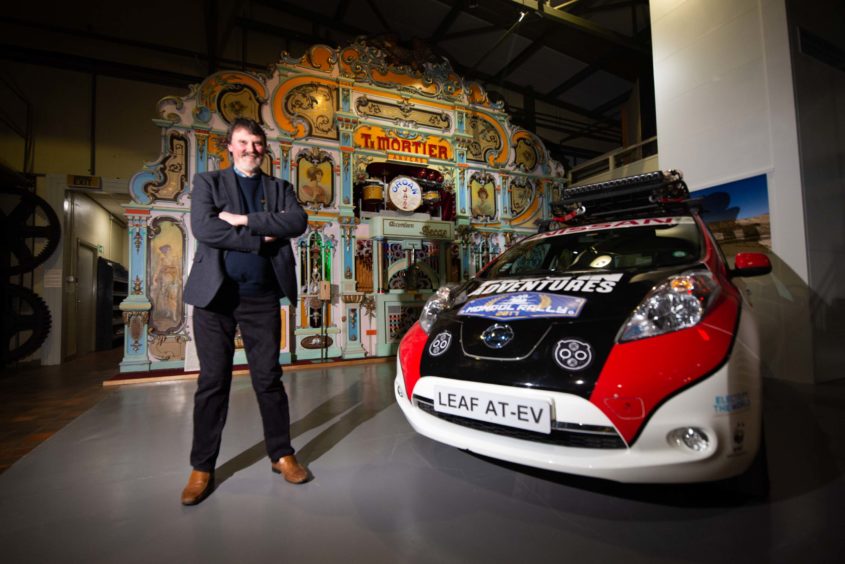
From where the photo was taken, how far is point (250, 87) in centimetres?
557

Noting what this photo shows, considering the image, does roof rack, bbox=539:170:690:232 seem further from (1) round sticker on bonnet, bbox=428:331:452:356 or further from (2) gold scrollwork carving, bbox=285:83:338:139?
(2) gold scrollwork carving, bbox=285:83:338:139

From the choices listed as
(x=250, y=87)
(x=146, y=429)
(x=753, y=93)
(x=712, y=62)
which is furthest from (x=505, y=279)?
(x=250, y=87)

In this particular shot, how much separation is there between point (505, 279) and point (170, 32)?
8997mm

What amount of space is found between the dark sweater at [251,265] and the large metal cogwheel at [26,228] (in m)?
6.50

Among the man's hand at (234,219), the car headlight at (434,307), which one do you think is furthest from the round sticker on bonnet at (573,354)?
the man's hand at (234,219)

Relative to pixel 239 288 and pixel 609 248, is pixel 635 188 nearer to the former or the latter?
pixel 609 248

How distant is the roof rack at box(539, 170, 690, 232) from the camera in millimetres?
2820

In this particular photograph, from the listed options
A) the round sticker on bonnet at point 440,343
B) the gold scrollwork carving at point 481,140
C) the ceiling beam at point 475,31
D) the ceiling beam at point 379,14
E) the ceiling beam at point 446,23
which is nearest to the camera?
the round sticker on bonnet at point 440,343

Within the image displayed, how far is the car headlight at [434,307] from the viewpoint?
6.68 feet

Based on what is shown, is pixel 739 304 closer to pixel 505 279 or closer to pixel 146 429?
pixel 505 279

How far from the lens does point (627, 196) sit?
310 cm

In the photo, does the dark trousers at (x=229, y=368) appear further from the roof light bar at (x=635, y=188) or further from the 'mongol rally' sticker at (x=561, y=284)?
the roof light bar at (x=635, y=188)

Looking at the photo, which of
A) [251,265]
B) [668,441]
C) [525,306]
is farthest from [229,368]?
[668,441]

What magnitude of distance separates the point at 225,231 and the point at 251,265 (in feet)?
0.62
